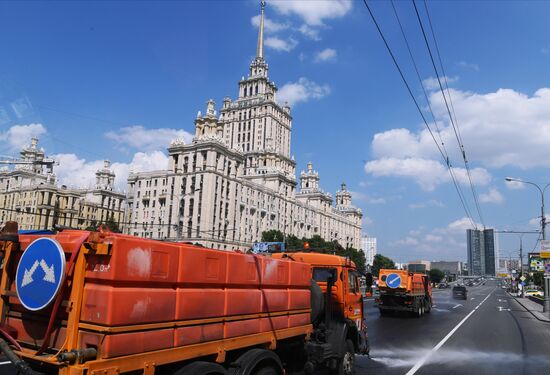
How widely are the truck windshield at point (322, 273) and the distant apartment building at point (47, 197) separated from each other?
105510mm

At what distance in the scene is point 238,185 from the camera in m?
108

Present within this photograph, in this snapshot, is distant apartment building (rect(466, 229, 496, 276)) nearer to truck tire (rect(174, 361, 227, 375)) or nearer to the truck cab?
the truck cab

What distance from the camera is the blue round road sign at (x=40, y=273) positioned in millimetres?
4434

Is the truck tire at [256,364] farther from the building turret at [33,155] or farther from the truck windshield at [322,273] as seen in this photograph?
the building turret at [33,155]

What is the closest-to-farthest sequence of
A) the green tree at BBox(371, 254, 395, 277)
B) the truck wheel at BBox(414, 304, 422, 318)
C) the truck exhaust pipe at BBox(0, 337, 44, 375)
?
the truck exhaust pipe at BBox(0, 337, 44, 375), the truck wheel at BBox(414, 304, 422, 318), the green tree at BBox(371, 254, 395, 277)

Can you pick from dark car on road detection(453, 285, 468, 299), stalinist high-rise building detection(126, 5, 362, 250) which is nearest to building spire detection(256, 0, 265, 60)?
stalinist high-rise building detection(126, 5, 362, 250)

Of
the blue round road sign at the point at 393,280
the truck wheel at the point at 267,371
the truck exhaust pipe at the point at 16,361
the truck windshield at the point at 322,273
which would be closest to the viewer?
the truck exhaust pipe at the point at 16,361

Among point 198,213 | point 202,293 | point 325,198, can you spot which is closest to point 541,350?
point 202,293

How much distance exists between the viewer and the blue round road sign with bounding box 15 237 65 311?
4.43 metres

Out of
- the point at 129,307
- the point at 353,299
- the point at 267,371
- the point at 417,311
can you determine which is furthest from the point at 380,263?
the point at 129,307

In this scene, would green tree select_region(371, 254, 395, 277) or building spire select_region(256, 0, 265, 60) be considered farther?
building spire select_region(256, 0, 265, 60)

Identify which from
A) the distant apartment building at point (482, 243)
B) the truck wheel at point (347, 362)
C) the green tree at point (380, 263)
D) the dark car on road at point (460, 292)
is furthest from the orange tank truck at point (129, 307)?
the green tree at point (380, 263)

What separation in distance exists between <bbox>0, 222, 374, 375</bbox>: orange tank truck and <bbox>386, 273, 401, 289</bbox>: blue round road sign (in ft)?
69.3

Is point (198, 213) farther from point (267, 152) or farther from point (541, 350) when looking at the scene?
point (541, 350)
